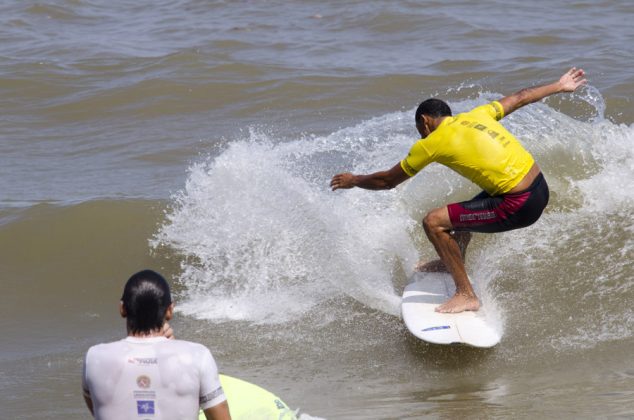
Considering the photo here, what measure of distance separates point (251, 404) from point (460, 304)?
106 inches

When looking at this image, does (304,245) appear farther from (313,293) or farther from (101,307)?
(101,307)

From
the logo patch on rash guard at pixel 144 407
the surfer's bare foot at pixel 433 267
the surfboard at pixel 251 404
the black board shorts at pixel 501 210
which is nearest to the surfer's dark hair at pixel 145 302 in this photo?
the logo patch on rash guard at pixel 144 407

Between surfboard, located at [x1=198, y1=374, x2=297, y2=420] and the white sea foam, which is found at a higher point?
surfboard, located at [x1=198, y1=374, x2=297, y2=420]

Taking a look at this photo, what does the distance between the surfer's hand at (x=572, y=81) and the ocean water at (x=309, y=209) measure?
1.60 meters

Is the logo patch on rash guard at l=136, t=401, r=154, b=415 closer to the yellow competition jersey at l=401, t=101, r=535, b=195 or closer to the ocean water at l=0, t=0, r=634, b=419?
the ocean water at l=0, t=0, r=634, b=419

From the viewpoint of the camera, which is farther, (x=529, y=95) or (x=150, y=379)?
(x=529, y=95)

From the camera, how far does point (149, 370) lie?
3.37m

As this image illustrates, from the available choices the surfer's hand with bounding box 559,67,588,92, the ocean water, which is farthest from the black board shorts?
the surfer's hand with bounding box 559,67,588,92

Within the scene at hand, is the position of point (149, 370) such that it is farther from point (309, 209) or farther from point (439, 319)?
point (309, 209)

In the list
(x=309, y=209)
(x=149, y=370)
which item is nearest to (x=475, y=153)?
(x=309, y=209)

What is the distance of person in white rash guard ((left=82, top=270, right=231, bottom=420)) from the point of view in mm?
3373

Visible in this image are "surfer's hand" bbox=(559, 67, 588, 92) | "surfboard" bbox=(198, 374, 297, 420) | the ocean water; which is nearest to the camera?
"surfboard" bbox=(198, 374, 297, 420)

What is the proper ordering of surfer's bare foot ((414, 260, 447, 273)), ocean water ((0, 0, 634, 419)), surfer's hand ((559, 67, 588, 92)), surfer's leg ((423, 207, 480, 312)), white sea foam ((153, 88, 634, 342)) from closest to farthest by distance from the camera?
ocean water ((0, 0, 634, 419)) < surfer's leg ((423, 207, 480, 312)) < surfer's hand ((559, 67, 588, 92)) < surfer's bare foot ((414, 260, 447, 273)) < white sea foam ((153, 88, 634, 342))

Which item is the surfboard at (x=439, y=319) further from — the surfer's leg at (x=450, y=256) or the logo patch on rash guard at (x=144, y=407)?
the logo patch on rash guard at (x=144, y=407)
